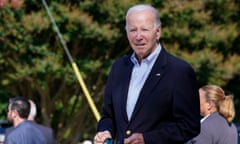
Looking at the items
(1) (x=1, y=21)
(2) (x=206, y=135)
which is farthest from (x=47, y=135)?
(1) (x=1, y=21)

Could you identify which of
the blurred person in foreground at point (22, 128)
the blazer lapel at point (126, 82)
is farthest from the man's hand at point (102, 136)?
the blurred person in foreground at point (22, 128)

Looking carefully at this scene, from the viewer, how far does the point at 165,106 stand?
3.78 meters

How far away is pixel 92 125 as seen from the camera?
19281 mm

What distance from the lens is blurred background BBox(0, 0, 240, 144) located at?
51.8 ft

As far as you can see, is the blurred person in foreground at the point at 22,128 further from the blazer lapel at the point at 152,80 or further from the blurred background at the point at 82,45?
the blurred background at the point at 82,45

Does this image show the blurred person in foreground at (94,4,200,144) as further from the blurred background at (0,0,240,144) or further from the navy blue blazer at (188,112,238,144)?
the blurred background at (0,0,240,144)

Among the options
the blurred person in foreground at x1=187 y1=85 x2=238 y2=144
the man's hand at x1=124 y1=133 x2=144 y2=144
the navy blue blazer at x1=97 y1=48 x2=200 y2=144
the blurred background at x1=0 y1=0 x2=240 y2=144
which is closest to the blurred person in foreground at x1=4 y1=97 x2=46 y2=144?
the blurred person in foreground at x1=187 y1=85 x2=238 y2=144

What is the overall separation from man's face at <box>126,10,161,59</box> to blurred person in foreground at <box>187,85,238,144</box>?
2479 mm

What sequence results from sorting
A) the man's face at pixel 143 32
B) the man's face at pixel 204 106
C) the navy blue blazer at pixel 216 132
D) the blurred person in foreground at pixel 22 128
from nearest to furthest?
the man's face at pixel 143 32 → the navy blue blazer at pixel 216 132 → the man's face at pixel 204 106 → the blurred person in foreground at pixel 22 128

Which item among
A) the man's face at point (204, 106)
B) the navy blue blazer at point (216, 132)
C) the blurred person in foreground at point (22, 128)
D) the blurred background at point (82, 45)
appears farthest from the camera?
the blurred background at point (82, 45)

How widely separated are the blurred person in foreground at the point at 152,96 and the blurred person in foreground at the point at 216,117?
2402 mm

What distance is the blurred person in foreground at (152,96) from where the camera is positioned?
12.4 ft

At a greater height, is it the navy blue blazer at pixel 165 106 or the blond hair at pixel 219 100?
the navy blue blazer at pixel 165 106

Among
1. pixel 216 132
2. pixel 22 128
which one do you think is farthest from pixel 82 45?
pixel 216 132
